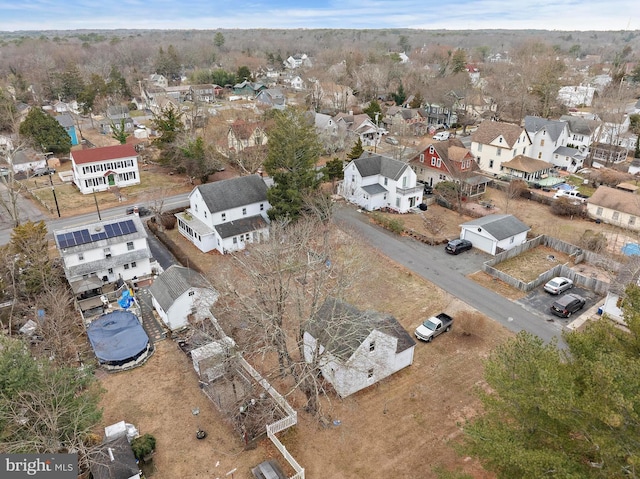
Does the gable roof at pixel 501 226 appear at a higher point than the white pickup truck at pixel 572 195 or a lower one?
higher

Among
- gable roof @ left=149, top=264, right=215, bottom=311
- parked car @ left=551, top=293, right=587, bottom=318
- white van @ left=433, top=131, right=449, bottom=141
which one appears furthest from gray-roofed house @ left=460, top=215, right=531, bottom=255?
white van @ left=433, top=131, right=449, bottom=141

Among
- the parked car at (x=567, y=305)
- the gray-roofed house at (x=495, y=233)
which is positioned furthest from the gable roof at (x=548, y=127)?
the parked car at (x=567, y=305)

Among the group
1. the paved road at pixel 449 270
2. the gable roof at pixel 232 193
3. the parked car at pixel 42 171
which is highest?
the gable roof at pixel 232 193

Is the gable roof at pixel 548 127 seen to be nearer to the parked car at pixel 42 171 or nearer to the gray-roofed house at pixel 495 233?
the gray-roofed house at pixel 495 233

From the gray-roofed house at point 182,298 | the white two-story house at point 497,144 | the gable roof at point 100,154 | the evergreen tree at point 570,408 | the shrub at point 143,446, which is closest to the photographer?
the evergreen tree at point 570,408

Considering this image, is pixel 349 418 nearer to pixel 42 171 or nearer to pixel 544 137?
pixel 544 137

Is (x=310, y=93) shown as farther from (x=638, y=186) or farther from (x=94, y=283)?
(x=94, y=283)
